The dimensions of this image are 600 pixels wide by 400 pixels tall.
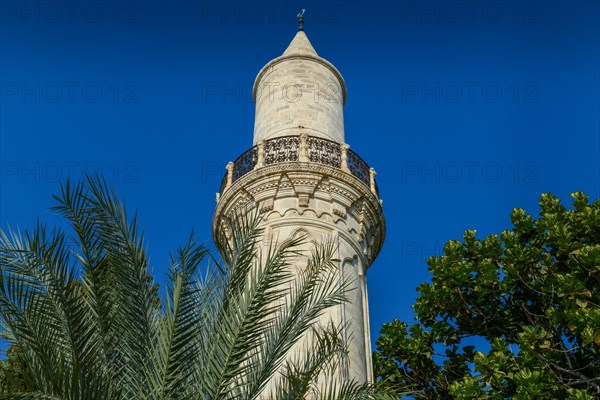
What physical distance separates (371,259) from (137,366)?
8.83 meters

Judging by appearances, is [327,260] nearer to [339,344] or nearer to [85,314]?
[339,344]

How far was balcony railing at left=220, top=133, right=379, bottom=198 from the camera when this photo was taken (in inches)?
593

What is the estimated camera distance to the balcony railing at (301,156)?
49.4 ft

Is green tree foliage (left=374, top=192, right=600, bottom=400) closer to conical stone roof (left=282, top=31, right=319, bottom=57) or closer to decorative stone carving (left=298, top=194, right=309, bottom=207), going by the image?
decorative stone carving (left=298, top=194, right=309, bottom=207)

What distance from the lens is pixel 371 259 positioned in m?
15.4

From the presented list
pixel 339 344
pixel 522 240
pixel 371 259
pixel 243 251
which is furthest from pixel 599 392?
pixel 243 251

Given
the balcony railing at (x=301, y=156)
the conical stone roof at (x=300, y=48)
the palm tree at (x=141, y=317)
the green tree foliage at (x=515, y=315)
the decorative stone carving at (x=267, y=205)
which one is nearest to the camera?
the palm tree at (x=141, y=317)

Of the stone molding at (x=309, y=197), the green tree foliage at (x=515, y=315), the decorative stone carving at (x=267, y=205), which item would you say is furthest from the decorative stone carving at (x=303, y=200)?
the green tree foliage at (x=515, y=315)

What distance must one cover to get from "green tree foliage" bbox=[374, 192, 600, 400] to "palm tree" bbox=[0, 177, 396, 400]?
208 inches

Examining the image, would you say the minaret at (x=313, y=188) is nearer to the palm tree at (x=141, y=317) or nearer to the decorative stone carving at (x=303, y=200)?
the decorative stone carving at (x=303, y=200)

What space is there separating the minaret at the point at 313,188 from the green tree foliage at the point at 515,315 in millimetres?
1464

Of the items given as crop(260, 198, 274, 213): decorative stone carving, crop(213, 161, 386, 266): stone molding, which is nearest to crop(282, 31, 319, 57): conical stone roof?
crop(213, 161, 386, 266): stone molding

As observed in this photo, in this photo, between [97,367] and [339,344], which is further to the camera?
[339,344]

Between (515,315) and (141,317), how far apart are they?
29.3 feet
